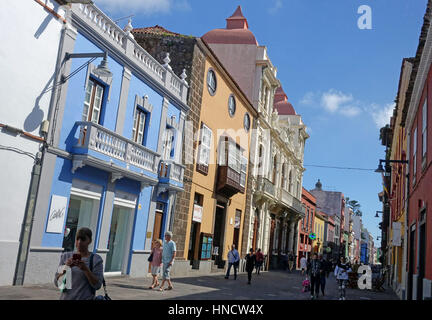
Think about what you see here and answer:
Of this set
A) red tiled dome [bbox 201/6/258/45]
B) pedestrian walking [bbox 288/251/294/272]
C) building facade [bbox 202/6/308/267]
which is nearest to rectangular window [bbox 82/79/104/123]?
building facade [bbox 202/6/308/267]

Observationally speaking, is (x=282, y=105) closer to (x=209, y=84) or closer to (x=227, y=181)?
(x=227, y=181)

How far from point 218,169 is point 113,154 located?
1005cm

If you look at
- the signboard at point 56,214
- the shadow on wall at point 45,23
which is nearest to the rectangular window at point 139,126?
the signboard at point 56,214

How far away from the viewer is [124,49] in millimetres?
15039

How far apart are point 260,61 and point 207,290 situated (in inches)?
701

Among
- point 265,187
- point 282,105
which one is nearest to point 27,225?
point 265,187

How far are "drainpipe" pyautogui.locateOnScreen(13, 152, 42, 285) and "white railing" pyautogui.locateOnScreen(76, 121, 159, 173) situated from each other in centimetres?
160

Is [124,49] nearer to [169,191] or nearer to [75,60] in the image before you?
[75,60]

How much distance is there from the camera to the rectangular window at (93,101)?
13.6 metres

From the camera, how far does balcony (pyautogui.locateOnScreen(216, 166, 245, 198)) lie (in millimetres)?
23172

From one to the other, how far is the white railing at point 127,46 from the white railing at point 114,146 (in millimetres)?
2882

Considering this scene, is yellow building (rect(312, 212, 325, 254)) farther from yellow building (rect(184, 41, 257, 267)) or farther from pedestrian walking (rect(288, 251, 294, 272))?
yellow building (rect(184, 41, 257, 267))
